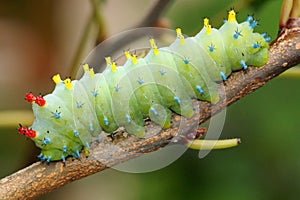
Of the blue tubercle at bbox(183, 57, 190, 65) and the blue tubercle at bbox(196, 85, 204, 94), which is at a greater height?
the blue tubercle at bbox(183, 57, 190, 65)

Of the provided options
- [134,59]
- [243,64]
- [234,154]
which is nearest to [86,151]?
[134,59]

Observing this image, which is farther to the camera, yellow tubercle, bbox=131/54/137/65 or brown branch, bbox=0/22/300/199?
yellow tubercle, bbox=131/54/137/65

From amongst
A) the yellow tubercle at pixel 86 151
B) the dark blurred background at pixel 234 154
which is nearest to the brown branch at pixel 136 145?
the yellow tubercle at pixel 86 151

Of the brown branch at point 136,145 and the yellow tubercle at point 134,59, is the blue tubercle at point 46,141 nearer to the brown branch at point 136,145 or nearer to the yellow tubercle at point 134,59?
the brown branch at point 136,145

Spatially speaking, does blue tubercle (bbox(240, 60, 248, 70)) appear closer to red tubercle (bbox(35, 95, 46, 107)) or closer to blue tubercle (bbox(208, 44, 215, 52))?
blue tubercle (bbox(208, 44, 215, 52))

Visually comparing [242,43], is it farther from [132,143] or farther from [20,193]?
[20,193]

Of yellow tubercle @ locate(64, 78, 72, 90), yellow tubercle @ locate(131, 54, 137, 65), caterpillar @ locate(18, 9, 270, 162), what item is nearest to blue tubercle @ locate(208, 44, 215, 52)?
caterpillar @ locate(18, 9, 270, 162)

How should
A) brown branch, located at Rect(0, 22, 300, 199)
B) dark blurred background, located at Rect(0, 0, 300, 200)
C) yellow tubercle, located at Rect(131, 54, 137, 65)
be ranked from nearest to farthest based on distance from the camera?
brown branch, located at Rect(0, 22, 300, 199)
yellow tubercle, located at Rect(131, 54, 137, 65)
dark blurred background, located at Rect(0, 0, 300, 200)
